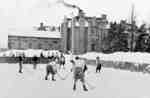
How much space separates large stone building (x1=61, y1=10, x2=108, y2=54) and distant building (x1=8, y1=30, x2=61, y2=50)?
5.25 meters

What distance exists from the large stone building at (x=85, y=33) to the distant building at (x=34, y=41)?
5.25 metres

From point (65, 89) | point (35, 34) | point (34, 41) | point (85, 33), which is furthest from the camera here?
point (35, 34)

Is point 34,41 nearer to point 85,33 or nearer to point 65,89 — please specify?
point 85,33

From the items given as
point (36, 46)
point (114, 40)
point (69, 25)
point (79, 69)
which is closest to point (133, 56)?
point (114, 40)

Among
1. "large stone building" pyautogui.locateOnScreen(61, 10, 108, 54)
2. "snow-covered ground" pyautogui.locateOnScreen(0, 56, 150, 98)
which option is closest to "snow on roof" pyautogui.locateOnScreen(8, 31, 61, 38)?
"large stone building" pyautogui.locateOnScreen(61, 10, 108, 54)

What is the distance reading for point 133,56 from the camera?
3909cm

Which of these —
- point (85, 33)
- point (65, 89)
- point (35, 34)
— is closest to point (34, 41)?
point (35, 34)

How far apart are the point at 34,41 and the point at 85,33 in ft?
53.6

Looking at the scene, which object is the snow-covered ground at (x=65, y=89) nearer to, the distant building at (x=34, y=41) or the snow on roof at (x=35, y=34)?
the distant building at (x=34, y=41)

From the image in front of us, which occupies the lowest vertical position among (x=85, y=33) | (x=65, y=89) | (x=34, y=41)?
(x=34, y=41)

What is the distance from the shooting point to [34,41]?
267ft

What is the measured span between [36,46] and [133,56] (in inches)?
1794

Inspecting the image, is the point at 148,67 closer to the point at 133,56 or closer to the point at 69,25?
the point at 133,56

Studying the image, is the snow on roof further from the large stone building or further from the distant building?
the large stone building
